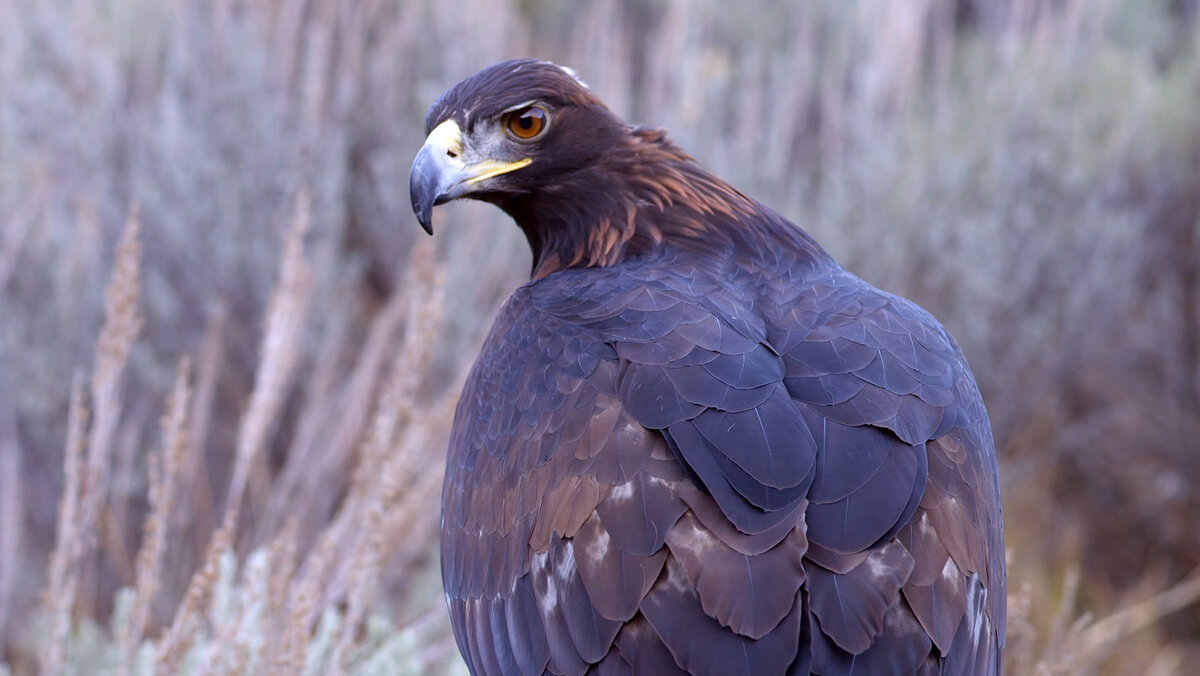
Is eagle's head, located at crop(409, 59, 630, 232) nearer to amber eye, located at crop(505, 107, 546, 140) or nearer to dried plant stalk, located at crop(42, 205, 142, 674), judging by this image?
amber eye, located at crop(505, 107, 546, 140)

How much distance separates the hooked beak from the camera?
2.94m

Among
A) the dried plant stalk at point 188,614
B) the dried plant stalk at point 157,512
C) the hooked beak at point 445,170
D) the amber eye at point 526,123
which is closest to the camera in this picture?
the dried plant stalk at point 188,614

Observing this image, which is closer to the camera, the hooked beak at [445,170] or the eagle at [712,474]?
the eagle at [712,474]

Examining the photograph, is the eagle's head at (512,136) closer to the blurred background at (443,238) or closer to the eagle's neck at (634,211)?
the eagle's neck at (634,211)

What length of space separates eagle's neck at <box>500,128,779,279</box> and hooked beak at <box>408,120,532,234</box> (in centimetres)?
16

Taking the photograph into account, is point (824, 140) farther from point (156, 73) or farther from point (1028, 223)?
point (156, 73)

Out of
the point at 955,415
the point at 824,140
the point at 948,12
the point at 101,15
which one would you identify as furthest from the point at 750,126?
the point at 955,415

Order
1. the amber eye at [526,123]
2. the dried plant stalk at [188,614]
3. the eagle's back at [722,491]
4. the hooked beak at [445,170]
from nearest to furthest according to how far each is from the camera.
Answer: the eagle's back at [722,491] → the dried plant stalk at [188,614] → the hooked beak at [445,170] → the amber eye at [526,123]

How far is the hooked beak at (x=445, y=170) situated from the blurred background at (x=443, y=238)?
1576 mm

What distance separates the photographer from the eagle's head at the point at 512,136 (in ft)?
9.86

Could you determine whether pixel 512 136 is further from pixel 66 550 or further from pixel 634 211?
pixel 66 550

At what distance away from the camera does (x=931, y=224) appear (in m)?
6.16

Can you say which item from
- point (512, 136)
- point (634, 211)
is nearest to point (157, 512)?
point (512, 136)

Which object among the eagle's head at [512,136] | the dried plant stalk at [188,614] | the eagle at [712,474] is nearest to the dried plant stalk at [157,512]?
the dried plant stalk at [188,614]
